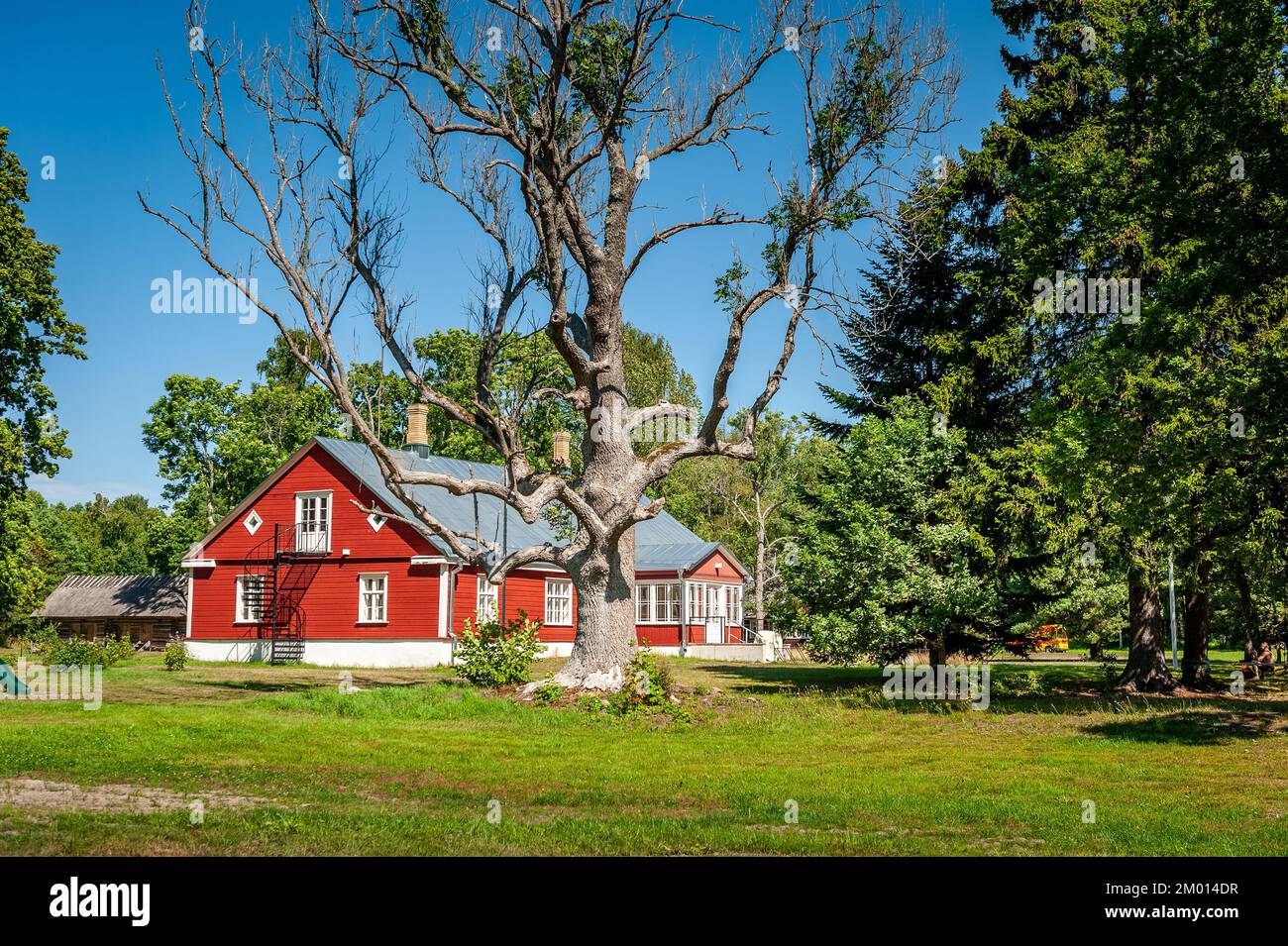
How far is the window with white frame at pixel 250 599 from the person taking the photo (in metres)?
36.4

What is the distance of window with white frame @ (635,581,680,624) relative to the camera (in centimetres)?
4369

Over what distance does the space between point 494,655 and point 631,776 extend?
415 inches

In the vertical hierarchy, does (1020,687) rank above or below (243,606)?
below

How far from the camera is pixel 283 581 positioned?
120ft

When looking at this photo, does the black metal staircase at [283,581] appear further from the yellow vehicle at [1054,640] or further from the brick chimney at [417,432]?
the yellow vehicle at [1054,640]

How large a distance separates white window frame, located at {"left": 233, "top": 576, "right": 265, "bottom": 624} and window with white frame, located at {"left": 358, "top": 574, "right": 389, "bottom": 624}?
13.5 ft

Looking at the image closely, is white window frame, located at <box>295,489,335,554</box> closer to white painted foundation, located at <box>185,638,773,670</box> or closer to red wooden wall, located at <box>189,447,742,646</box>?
red wooden wall, located at <box>189,447,742,646</box>

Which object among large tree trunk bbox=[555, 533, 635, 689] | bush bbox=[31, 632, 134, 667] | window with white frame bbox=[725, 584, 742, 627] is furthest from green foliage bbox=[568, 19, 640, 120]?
window with white frame bbox=[725, 584, 742, 627]

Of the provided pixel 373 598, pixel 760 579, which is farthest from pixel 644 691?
pixel 760 579

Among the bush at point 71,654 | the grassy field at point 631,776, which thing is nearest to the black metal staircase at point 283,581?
the bush at point 71,654

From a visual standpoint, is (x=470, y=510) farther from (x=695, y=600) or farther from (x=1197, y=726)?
(x=1197, y=726)
